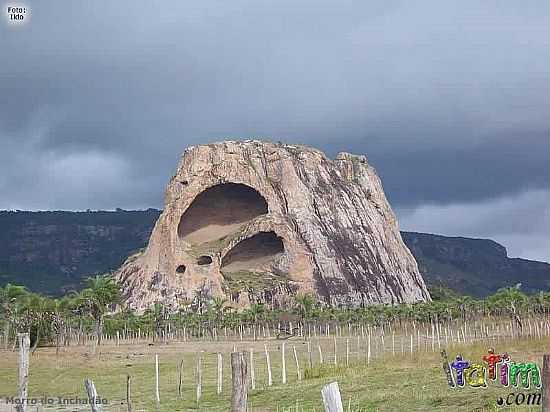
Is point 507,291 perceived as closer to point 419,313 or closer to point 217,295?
point 419,313

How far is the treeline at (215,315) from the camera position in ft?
206

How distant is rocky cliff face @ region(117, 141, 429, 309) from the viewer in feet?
320

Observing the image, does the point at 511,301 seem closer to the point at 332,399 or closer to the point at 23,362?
the point at 23,362

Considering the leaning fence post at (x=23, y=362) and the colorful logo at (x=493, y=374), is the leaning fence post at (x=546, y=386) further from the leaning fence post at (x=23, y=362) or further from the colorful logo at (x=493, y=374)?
the leaning fence post at (x=23, y=362)

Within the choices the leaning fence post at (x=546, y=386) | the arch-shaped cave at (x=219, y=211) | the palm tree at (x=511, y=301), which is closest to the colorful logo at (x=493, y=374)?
the leaning fence post at (x=546, y=386)

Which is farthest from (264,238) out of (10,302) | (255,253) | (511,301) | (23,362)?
(23,362)

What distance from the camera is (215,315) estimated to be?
79688mm

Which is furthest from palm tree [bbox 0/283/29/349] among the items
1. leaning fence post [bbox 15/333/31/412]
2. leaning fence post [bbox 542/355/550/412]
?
leaning fence post [bbox 542/355/550/412]

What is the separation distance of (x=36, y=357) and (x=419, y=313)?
145 ft

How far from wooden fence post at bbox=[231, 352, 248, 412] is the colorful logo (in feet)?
29.2

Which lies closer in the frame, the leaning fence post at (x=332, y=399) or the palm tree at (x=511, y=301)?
the leaning fence post at (x=332, y=399)

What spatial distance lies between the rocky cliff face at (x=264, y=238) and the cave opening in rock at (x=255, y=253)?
156 mm

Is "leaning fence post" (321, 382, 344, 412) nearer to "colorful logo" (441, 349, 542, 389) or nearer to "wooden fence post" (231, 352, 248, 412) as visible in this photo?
"wooden fence post" (231, 352, 248, 412)

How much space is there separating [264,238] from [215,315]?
28813 millimetres
